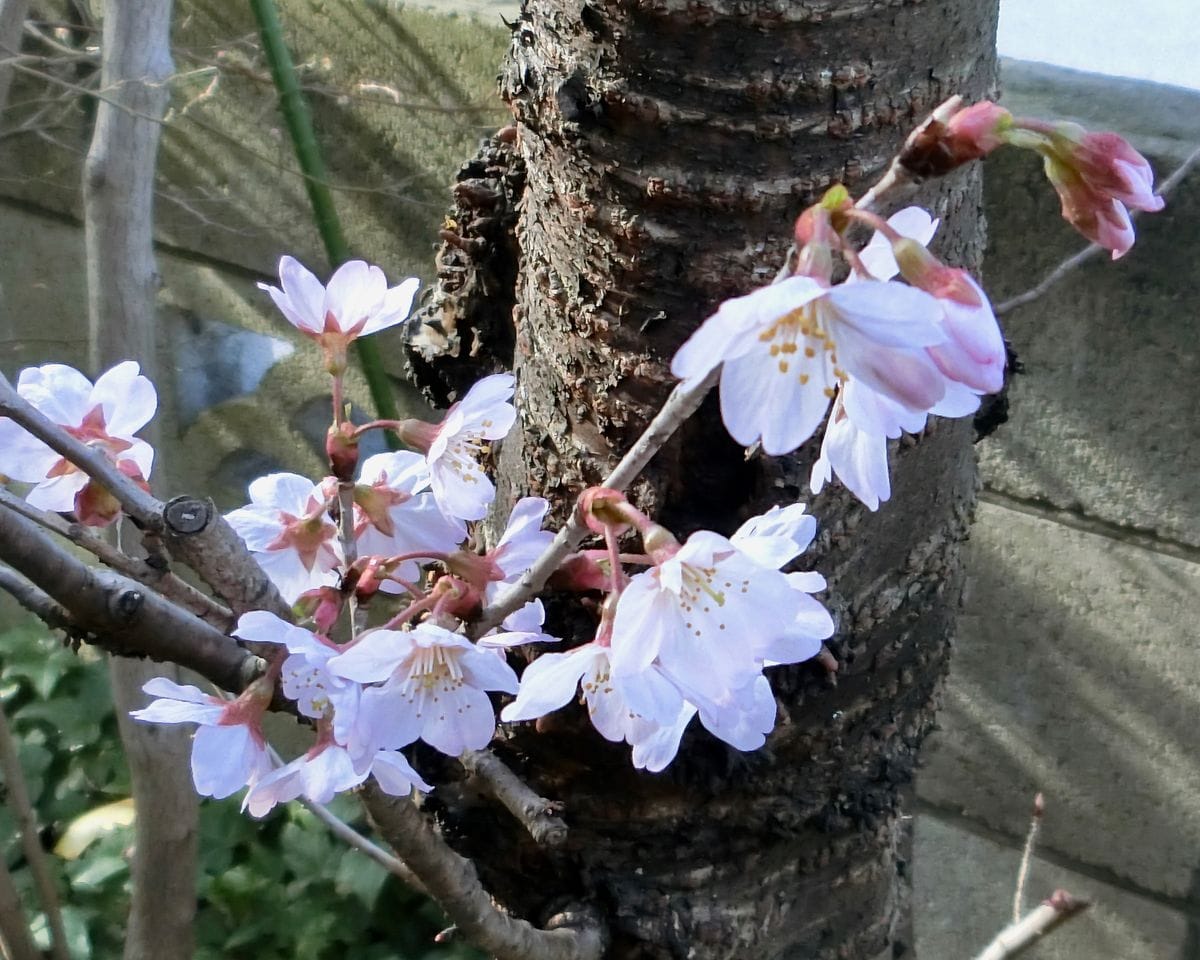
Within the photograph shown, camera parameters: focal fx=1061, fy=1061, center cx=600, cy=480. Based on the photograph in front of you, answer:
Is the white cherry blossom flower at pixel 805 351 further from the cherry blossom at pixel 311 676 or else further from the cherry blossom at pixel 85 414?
the cherry blossom at pixel 85 414

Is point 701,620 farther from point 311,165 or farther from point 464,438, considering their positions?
point 311,165

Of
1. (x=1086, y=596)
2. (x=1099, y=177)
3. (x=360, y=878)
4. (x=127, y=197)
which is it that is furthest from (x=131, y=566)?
(x=360, y=878)

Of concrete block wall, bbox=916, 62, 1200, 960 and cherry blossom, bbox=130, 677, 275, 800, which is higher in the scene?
cherry blossom, bbox=130, 677, 275, 800

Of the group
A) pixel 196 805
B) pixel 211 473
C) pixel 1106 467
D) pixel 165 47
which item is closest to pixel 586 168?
pixel 165 47

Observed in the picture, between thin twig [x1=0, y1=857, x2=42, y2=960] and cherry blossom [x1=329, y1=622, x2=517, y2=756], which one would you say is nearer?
cherry blossom [x1=329, y1=622, x2=517, y2=756]

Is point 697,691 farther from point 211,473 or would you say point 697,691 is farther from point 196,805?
point 211,473

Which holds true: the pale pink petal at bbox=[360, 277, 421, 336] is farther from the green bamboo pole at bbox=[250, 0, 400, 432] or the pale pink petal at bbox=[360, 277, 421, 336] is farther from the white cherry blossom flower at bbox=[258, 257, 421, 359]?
the green bamboo pole at bbox=[250, 0, 400, 432]

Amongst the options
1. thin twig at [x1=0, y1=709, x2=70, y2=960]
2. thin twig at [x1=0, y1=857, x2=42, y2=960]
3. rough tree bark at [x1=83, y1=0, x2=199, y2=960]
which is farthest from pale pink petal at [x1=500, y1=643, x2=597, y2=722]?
thin twig at [x1=0, y1=857, x2=42, y2=960]
